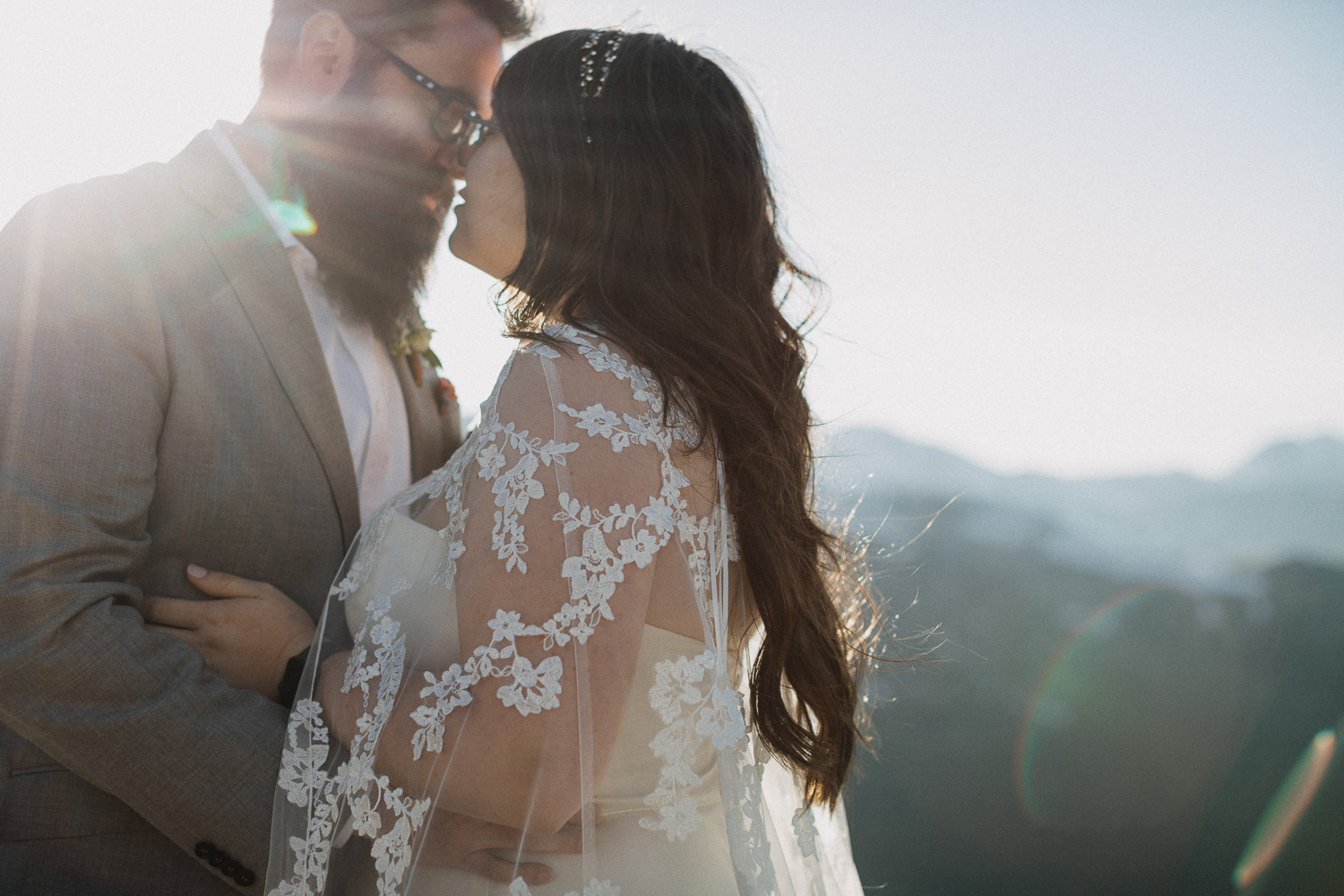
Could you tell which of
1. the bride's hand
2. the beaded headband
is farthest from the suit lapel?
the beaded headband

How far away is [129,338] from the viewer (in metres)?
1.70

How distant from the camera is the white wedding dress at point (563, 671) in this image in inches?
51.3

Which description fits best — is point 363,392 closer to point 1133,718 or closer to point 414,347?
point 414,347

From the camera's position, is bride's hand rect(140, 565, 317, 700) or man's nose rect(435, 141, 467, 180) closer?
bride's hand rect(140, 565, 317, 700)

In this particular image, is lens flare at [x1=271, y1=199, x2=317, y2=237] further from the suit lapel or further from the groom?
the suit lapel

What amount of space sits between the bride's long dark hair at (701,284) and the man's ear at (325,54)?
3.30ft

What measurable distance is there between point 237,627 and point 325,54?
1.90 meters

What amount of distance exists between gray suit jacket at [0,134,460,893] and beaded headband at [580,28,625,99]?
981mm

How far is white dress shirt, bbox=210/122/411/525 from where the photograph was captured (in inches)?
93.8

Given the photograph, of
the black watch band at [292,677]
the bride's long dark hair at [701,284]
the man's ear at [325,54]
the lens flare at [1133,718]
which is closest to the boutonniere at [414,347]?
the man's ear at [325,54]

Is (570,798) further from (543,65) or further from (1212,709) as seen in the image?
(1212,709)

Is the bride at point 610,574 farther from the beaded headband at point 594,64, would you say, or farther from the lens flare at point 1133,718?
the lens flare at point 1133,718

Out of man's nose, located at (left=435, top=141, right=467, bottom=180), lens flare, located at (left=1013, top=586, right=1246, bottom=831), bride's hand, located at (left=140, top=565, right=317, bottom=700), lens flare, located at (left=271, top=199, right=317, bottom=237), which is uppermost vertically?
man's nose, located at (left=435, top=141, right=467, bottom=180)

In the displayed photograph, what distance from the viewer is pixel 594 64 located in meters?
1.82
